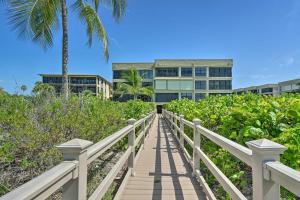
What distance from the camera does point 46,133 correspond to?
4.11 metres

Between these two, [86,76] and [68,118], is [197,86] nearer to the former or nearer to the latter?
[86,76]

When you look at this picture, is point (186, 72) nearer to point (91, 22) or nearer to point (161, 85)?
point (161, 85)

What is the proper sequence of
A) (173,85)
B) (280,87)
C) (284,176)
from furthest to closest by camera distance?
(280,87), (173,85), (284,176)

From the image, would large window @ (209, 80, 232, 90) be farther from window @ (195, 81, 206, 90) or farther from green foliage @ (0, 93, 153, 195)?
green foliage @ (0, 93, 153, 195)

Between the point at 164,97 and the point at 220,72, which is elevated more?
the point at 220,72

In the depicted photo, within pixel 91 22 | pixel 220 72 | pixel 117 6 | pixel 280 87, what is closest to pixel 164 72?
pixel 220 72

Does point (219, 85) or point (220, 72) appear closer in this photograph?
point (220, 72)

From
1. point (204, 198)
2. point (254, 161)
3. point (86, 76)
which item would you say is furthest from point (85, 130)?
point (86, 76)

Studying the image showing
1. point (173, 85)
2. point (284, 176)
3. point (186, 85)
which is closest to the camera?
point (284, 176)

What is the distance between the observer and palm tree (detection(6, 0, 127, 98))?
30.9 ft

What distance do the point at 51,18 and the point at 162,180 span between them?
8.49 metres

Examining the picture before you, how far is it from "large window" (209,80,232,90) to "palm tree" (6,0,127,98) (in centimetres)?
4706

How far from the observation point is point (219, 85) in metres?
56.2

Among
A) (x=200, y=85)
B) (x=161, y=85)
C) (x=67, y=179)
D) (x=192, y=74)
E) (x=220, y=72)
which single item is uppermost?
(x=220, y=72)
